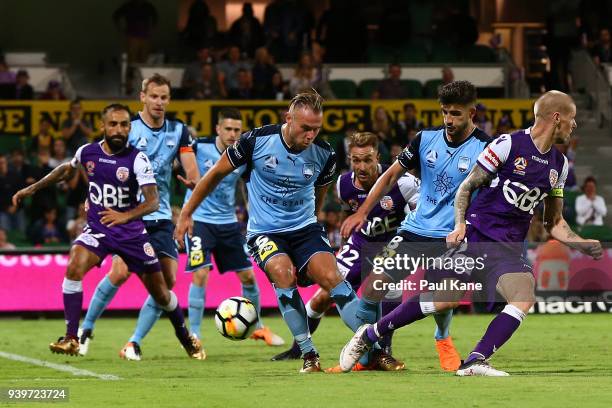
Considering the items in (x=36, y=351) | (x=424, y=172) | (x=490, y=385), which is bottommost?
(x=36, y=351)

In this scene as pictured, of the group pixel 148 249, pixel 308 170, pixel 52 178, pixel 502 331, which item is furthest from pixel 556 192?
pixel 52 178

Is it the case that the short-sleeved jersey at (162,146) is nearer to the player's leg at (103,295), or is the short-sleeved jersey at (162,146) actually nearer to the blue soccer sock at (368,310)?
the player's leg at (103,295)

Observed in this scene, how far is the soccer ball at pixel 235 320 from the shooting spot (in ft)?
34.3

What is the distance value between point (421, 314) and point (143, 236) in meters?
3.31

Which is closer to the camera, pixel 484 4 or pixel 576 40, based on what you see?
pixel 576 40

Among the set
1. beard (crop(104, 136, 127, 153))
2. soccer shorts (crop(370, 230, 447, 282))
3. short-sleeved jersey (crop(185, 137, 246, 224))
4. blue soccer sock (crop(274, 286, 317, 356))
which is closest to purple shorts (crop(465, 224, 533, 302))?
soccer shorts (crop(370, 230, 447, 282))

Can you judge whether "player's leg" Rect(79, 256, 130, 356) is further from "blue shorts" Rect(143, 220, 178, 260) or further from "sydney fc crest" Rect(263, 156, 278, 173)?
"sydney fc crest" Rect(263, 156, 278, 173)

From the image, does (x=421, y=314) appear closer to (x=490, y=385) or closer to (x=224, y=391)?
(x=490, y=385)

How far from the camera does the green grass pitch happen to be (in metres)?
8.01

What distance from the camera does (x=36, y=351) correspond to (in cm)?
1299

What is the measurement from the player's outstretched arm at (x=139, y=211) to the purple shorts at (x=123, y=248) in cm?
20

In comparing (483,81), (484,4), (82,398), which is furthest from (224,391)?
(484,4)

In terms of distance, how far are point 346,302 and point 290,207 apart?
2.79ft

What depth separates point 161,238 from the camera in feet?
41.1
